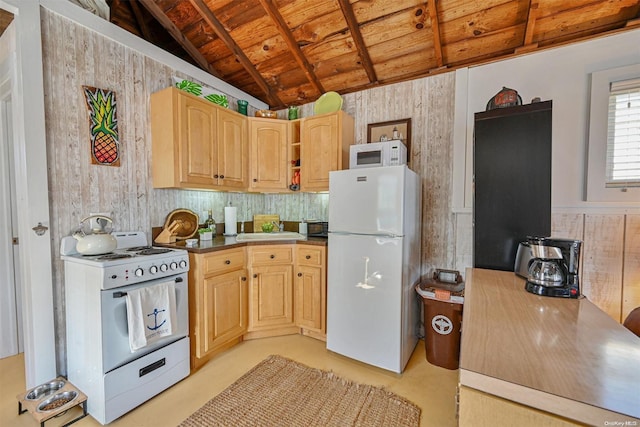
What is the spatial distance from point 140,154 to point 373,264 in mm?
2171

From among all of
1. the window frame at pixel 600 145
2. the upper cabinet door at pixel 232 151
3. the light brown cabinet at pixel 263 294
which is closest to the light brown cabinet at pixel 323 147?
the upper cabinet door at pixel 232 151

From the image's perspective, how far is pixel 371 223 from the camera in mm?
2061

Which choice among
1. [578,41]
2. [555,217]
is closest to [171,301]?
[555,217]

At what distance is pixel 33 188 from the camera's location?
1.65 meters

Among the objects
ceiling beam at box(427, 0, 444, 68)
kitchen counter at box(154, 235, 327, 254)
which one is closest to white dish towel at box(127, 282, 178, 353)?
kitchen counter at box(154, 235, 327, 254)

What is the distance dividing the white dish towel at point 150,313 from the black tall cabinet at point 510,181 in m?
2.09

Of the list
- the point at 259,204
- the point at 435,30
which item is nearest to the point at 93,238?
the point at 259,204

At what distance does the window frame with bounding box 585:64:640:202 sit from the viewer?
6.17 feet

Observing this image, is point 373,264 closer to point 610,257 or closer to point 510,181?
point 510,181

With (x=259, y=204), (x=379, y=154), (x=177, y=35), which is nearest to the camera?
(x=379, y=154)

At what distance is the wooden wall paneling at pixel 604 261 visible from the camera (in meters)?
1.92

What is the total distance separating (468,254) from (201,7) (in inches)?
131

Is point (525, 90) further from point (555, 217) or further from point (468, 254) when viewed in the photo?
point (468, 254)

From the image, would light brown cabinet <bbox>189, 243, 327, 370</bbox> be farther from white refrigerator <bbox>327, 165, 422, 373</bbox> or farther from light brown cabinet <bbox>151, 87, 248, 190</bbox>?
light brown cabinet <bbox>151, 87, 248, 190</bbox>
